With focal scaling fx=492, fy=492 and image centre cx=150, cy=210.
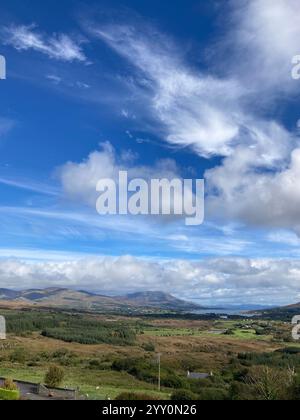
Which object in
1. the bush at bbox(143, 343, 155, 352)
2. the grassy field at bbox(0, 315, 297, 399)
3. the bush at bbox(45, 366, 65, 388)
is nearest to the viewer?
the bush at bbox(45, 366, 65, 388)

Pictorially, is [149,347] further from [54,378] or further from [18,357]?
[54,378]

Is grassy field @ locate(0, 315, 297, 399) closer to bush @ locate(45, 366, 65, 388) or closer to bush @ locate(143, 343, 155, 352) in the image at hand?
bush @ locate(143, 343, 155, 352)

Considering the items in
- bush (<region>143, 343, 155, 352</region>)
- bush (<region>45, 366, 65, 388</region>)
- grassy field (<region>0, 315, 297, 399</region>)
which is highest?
bush (<region>45, 366, 65, 388</region>)

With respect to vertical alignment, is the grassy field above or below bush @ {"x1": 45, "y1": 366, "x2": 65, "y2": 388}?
below

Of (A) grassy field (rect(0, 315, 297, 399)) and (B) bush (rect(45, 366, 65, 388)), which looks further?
(A) grassy field (rect(0, 315, 297, 399))

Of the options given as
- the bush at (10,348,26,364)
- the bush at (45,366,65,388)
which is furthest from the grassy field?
the bush at (45,366,65,388)

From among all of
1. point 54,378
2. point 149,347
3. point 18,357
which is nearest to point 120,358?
point 18,357

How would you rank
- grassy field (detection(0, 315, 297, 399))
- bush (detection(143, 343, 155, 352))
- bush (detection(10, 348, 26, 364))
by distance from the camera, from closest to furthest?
1. grassy field (detection(0, 315, 297, 399))
2. bush (detection(10, 348, 26, 364))
3. bush (detection(143, 343, 155, 352))

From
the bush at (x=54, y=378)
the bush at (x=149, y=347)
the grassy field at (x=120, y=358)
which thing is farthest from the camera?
the bush at (x=149, y=347)

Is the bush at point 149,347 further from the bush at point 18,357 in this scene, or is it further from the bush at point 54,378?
the bush at point 54,378

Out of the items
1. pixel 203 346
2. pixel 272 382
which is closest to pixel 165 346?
pixel 203 346

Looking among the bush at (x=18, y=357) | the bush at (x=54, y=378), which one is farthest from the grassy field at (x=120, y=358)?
the bush at (x=54, y=378)
